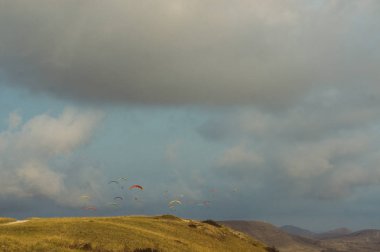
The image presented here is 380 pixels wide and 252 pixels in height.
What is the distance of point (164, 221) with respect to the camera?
81.9m

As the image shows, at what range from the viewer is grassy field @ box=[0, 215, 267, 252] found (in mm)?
45028

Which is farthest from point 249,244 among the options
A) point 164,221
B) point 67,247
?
point 67,247

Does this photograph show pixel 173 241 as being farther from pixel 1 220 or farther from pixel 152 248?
pixel 1 220

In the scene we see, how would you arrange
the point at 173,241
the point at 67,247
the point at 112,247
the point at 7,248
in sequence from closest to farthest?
the point at 7,248
the point at 67,247
the point at 112,247
the point at 173,241

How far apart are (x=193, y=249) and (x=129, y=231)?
936 cm

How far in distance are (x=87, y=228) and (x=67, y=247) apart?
1506 centimetres

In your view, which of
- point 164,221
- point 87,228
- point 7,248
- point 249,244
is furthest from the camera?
point 249,244

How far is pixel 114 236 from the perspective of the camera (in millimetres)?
57094

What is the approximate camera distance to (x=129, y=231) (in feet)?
204

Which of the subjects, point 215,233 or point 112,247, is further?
point 215,233

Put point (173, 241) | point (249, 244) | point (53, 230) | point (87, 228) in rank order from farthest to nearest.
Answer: point (249, 244), point (173, 241), point (87, 228), point (53, 230)

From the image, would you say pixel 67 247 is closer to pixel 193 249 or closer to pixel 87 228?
pixel 87 228

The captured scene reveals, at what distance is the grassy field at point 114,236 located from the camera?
45.0 metres

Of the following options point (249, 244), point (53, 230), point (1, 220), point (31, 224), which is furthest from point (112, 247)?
point (249, 244)
